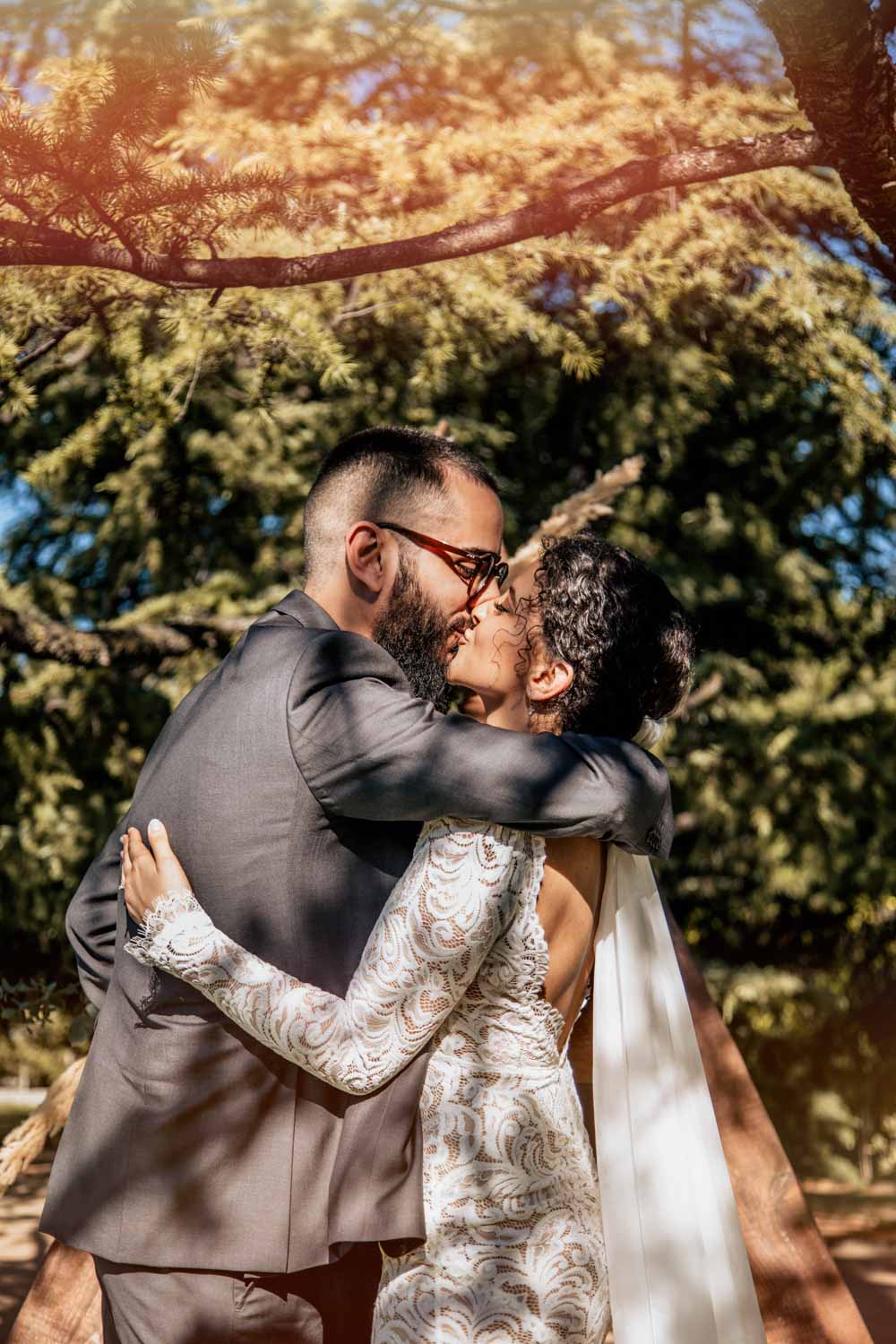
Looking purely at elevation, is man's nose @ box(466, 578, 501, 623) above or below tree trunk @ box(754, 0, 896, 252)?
below

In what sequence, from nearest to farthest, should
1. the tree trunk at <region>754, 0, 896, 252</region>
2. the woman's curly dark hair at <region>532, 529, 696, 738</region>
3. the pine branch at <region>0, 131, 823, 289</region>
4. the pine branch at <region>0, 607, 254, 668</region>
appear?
the woman's curly dark hair at <region>532, 529, 696, 738</region> → the tree trunk at <region>754, 0, 896, 252</region> → the pine branch at <region>0, 131, 823, 289</region> → the pine branch at <region>0, 607, 254, 668</region>

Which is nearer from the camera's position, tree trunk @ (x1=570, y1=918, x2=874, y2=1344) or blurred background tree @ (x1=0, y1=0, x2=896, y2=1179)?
tree trunk @ (x1=570, y1=918, x2=874, y2=1344)

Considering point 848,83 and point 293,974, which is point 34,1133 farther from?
point 848,83

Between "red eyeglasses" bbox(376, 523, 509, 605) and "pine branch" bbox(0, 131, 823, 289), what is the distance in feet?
4.84

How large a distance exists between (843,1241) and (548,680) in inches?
207

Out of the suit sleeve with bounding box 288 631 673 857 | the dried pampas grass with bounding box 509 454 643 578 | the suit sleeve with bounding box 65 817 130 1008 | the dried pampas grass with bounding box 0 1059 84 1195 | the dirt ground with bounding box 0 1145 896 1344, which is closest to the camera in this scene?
the suit sleeve with bounding box 288 631 673 857

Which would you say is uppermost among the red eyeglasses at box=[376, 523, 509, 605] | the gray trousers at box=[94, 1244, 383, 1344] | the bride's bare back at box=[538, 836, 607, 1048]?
the red eyeglasses at box=[376, 523, 509, 605]

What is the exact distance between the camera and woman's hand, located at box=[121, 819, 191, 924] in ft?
5.88

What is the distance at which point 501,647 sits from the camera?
2.06 m

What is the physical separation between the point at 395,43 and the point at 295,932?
3883 millimetres

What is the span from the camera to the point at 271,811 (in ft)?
6.00

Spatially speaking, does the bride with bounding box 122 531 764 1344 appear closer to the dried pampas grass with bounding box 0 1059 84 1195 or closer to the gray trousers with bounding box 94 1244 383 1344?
the gray trousers with bounding box 94 1244 383 1344

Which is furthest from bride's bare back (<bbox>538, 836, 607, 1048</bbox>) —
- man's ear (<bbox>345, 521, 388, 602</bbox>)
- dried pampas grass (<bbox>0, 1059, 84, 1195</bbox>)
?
dried pampas grass (<bbox>0, 1059, 84, 1195</bbox>)

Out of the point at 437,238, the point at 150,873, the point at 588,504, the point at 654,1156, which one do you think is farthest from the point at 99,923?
the point at 588,504
